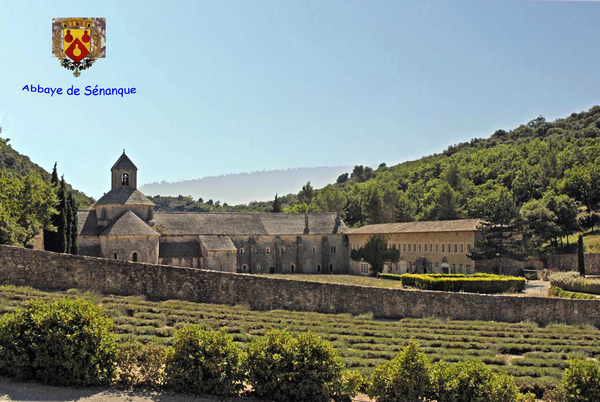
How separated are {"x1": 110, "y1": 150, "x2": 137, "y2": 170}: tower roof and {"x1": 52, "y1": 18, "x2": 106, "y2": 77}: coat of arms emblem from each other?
118 ft

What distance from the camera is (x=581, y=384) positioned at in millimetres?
11219

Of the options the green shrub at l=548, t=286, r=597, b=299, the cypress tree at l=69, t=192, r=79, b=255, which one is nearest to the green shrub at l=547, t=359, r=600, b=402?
the green shrub at l=548, t=286, r=597, b=299

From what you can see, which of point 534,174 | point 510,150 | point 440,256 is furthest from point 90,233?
point 510,150

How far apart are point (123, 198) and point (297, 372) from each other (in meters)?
47.5

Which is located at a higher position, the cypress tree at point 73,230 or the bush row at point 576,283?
the cypress tree at point 73,230

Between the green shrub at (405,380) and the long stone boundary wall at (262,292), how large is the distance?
14.5 metres

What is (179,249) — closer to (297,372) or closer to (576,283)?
(576,283)

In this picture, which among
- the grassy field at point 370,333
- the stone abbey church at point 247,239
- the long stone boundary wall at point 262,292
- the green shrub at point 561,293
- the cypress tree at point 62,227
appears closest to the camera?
the grassy field at point 370,333

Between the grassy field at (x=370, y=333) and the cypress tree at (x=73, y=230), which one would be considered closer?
the grassy field at (x=370, y=333)

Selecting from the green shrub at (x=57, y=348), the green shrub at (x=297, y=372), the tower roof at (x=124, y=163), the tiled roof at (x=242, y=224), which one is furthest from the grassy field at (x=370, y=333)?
the tower roof at (x=124, y=163)

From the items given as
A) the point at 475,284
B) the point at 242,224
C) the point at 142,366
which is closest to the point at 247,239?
the point at 242,224

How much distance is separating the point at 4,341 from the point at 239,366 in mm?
5149

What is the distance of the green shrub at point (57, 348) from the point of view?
10.7m

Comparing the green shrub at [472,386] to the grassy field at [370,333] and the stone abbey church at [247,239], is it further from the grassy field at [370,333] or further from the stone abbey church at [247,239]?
the stone abbey church at [247,239]
